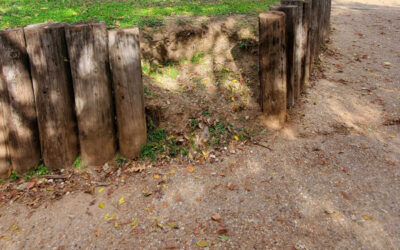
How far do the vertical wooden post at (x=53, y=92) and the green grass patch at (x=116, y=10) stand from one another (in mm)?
1868

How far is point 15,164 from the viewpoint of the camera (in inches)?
148

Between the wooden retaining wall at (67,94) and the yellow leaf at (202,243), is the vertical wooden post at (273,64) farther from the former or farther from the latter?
the yellow leaf at (202,243)

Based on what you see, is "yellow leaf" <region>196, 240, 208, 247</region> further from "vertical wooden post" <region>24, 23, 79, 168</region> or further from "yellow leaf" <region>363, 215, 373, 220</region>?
"vertical wooden post" <region>24, 23, 79, 168</region>

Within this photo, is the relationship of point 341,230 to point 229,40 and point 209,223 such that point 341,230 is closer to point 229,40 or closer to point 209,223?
point 209,223

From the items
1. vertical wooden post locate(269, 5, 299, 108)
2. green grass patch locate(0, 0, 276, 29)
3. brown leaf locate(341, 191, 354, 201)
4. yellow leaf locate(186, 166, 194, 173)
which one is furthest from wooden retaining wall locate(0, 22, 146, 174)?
brown leaf locate(341, 191, 354, 201)

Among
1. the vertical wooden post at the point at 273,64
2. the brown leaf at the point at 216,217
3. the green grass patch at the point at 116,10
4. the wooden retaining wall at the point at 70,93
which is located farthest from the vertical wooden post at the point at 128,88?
the green grass patch at the point at 116,10

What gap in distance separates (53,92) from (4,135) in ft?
2.32

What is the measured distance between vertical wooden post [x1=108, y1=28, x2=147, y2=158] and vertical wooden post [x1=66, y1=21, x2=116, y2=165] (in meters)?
0.08

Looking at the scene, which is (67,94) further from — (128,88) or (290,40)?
(290,40)

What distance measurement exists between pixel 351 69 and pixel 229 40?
7.99 ft

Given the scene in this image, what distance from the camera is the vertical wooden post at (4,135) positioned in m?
3.48

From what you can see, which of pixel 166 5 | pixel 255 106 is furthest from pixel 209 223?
pixel 166 5

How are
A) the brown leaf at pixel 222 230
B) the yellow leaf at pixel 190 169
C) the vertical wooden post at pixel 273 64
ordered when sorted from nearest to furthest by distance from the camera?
1. the brown leaf at pixel 222 230
2. the yellow leaf at pixel 190 169
3. the vertical wooden post at pixel 273 64

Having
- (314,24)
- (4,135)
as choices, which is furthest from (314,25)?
(4,135)
